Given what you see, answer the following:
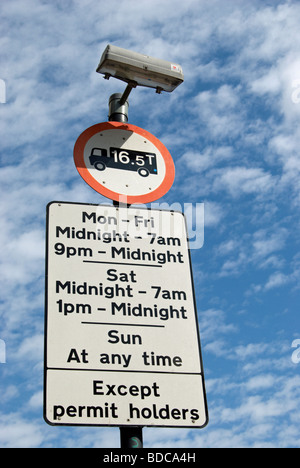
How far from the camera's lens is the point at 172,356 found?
110 inches

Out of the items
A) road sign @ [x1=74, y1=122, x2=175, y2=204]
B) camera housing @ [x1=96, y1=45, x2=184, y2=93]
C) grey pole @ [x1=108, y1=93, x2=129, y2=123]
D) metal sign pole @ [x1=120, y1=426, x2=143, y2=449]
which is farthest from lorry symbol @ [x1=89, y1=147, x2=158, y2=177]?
metal sign pole @ [x1=120, y1=426, x2=143, y2=449]

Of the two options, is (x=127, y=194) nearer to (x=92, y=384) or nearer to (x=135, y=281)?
(x=135, y=281)

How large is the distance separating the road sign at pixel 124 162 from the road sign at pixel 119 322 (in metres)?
0.24

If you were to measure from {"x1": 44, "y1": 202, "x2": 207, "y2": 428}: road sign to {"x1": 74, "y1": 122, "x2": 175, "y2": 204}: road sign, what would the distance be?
0.80ft

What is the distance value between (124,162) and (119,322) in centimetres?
123

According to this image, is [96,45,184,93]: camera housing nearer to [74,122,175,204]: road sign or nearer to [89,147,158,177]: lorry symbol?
[74,122,175,204]: road sign

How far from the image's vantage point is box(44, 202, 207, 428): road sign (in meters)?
2.59

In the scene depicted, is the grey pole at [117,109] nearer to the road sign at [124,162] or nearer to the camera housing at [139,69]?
the road sign at [124,162]

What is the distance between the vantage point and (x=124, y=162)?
142 inches

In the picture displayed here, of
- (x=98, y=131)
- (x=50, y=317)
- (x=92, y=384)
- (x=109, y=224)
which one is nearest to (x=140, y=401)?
(x=92, y=384)

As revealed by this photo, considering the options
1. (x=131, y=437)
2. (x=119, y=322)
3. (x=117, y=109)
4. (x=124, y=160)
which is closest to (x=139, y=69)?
(x=117, y=109)

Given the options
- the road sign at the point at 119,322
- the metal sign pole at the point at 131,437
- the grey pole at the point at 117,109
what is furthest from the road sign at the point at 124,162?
the metal sign pole at the point at 131,437

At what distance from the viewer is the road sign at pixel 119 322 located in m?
2.59
